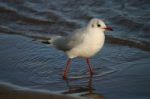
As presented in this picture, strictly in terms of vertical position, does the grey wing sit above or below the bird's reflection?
above

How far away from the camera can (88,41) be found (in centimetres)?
691

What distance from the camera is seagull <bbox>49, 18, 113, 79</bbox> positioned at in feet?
22.6

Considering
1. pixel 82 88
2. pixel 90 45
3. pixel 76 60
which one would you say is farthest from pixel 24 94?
pixel 76 60

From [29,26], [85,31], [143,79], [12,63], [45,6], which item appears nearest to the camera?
[143,79]

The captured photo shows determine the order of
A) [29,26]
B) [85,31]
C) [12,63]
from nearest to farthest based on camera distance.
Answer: [85,31] < [12,63] < [29,26]

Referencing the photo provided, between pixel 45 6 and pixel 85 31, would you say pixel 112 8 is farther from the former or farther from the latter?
pixel 85 31

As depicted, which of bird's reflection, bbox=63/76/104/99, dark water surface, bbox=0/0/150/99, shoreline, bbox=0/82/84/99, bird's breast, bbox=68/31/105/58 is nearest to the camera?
shoreline, bbox=0/82/84/99

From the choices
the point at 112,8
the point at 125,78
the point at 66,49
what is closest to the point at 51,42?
the point at 66,49

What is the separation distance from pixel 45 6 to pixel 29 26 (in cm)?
165

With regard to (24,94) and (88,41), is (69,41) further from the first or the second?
(24,94)

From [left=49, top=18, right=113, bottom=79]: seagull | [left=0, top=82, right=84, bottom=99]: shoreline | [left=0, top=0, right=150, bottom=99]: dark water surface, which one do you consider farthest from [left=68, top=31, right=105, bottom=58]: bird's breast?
[left=0, top=82, right=84, bottom=99]: shoreline

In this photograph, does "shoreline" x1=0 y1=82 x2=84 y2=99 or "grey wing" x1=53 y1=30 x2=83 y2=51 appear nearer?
"shoreline" x1=0 y1=82 x2=84 y2=99

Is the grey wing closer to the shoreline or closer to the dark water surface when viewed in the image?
the dark water surface

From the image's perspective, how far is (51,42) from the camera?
764cm
